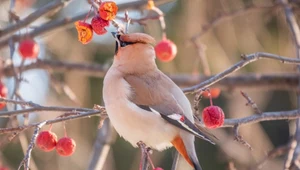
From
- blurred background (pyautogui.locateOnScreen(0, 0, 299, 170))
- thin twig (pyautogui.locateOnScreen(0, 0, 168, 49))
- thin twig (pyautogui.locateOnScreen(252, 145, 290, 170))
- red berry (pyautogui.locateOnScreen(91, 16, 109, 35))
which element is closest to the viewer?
red berry (pyautogui.locateOnScreen(91, 16, 109, 35))

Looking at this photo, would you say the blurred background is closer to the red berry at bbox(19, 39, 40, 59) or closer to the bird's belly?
the red berry at bbox(19, 39, 40, 59)

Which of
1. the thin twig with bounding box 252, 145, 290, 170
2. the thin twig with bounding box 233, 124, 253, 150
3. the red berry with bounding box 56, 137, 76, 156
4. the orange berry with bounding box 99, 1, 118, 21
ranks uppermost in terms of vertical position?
the orange berry with bounding box 99, 1, 118, 21

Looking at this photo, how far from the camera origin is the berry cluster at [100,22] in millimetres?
2504

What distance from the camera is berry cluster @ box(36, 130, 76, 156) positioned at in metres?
2.76

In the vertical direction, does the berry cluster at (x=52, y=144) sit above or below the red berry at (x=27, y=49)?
below

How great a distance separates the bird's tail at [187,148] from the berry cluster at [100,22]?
0.52 m

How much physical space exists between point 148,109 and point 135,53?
1.14 feet

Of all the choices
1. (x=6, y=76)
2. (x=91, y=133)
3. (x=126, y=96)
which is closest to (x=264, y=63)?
(x=91, y=133)

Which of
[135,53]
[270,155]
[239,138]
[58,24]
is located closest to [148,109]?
[135,53]

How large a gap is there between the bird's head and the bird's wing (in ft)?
0.26

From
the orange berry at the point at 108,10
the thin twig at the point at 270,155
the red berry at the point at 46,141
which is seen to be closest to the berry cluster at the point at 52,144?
the red berry at the point at 46,141

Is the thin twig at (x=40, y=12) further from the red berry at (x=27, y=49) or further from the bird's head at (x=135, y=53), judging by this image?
the bird's head at (x=135, y=53)

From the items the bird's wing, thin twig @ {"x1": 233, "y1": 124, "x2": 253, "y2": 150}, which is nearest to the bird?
the bird's wing

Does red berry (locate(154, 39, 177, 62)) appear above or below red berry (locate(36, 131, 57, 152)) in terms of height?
above
